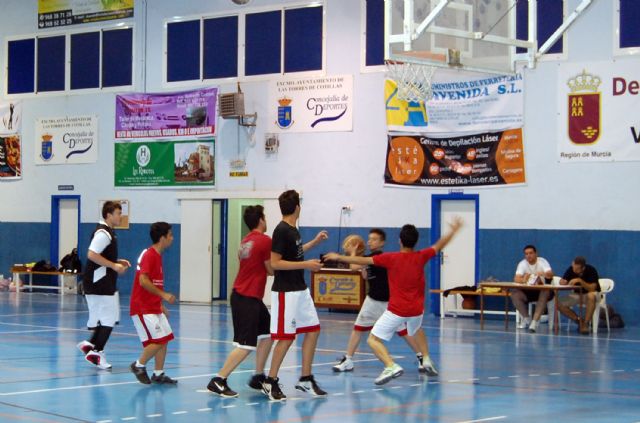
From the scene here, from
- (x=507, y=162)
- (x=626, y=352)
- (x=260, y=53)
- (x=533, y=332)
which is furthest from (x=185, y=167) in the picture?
(x=626, y=352)

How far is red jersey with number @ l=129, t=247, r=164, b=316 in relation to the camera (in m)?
12.3

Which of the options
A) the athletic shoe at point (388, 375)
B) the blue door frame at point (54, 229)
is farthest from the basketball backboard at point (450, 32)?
the blue door frame at point (54, 229)

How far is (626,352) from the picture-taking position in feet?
57.6

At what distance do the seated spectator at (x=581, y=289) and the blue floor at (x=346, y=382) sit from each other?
728 mm

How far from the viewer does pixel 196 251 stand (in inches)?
1148

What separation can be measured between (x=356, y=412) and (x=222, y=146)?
18669 mm

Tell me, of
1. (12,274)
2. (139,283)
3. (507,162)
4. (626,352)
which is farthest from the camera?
(12,274)

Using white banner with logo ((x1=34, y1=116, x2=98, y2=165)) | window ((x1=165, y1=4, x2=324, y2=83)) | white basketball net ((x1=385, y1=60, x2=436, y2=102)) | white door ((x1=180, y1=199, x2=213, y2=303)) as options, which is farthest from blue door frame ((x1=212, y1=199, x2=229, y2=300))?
white basketball net ((x1=385, y1=60, x2=436, y2=102))

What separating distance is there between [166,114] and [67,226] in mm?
5276

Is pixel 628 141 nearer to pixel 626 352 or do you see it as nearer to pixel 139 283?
pixel 626 352

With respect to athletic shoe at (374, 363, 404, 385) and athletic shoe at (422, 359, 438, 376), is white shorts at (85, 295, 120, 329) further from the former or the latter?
athletic shoe at (422, 359, 438, 376)

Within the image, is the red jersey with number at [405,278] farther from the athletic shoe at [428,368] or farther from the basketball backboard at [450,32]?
the basketball backboard at [450,32]

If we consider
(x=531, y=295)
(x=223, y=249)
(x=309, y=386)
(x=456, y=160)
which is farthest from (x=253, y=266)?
(x=223, y=249)

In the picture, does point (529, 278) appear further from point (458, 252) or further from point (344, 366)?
point (344, 366)
